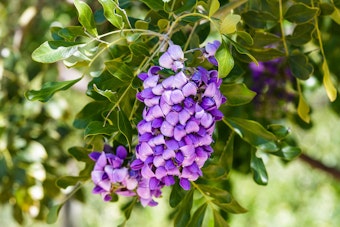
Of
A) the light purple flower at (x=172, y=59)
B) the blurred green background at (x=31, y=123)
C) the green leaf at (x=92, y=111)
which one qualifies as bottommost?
the blurred green background at (x=31, y=123)

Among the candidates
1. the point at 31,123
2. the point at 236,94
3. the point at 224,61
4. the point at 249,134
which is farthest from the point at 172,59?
the point at 31,123

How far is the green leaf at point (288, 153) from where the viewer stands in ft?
3.55

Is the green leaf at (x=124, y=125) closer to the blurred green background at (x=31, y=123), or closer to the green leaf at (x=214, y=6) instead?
the green leaf at (x=214, y=6)

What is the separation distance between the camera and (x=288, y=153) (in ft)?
3.56

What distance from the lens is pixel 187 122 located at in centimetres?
78

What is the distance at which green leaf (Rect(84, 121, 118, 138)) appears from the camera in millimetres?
859

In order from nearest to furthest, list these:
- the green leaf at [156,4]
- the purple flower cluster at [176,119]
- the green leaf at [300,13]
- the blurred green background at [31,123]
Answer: the purple flower cluster at [176,119], the green leaf at [156,4], the green leaf at [300,13], the blurred green background at [31,123]

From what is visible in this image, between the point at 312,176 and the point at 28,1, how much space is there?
8.08ft

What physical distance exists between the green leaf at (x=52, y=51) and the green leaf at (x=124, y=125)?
0.09m

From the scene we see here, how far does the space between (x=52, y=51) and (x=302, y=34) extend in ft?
1.29

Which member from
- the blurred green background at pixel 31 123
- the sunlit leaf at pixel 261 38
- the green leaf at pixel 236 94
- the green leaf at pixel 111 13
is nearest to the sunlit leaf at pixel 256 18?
the sunlit leaf at pixel 261 38

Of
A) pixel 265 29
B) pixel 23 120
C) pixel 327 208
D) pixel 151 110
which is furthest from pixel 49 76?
pixel 327 208

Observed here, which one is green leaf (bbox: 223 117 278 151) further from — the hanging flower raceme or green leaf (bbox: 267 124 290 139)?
the hanging flower raceme

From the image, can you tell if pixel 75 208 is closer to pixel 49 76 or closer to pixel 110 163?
pixel 49 76
